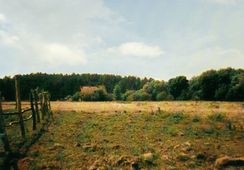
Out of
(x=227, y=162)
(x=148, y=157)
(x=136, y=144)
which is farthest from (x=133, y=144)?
(x=227, y=162)

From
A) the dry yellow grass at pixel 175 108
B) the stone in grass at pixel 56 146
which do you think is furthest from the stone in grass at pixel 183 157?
the dry yellow grass at pixel 175 108

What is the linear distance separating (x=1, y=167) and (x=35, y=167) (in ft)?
3.86

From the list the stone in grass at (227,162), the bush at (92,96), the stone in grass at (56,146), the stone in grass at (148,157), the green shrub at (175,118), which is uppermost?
the bush at (92,96)

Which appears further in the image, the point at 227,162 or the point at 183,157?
the point at 183,157

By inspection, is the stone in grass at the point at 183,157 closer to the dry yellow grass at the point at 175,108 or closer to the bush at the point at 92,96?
the dry yellow grass at the point at 175,108

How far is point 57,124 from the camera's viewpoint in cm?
2206

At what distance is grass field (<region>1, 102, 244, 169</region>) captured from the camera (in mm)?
12891

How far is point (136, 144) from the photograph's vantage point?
1580 cm

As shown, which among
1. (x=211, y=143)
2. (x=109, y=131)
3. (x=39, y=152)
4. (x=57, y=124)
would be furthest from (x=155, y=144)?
(x=57, y=124)

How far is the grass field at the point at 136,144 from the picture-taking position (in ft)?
42.3

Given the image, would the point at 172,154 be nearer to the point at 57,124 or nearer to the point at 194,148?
the point at 194,148

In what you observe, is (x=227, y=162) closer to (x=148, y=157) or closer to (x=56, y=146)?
(x=148, y=157)

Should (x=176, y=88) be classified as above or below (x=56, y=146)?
above

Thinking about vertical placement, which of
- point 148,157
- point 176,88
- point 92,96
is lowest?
point 148,157
